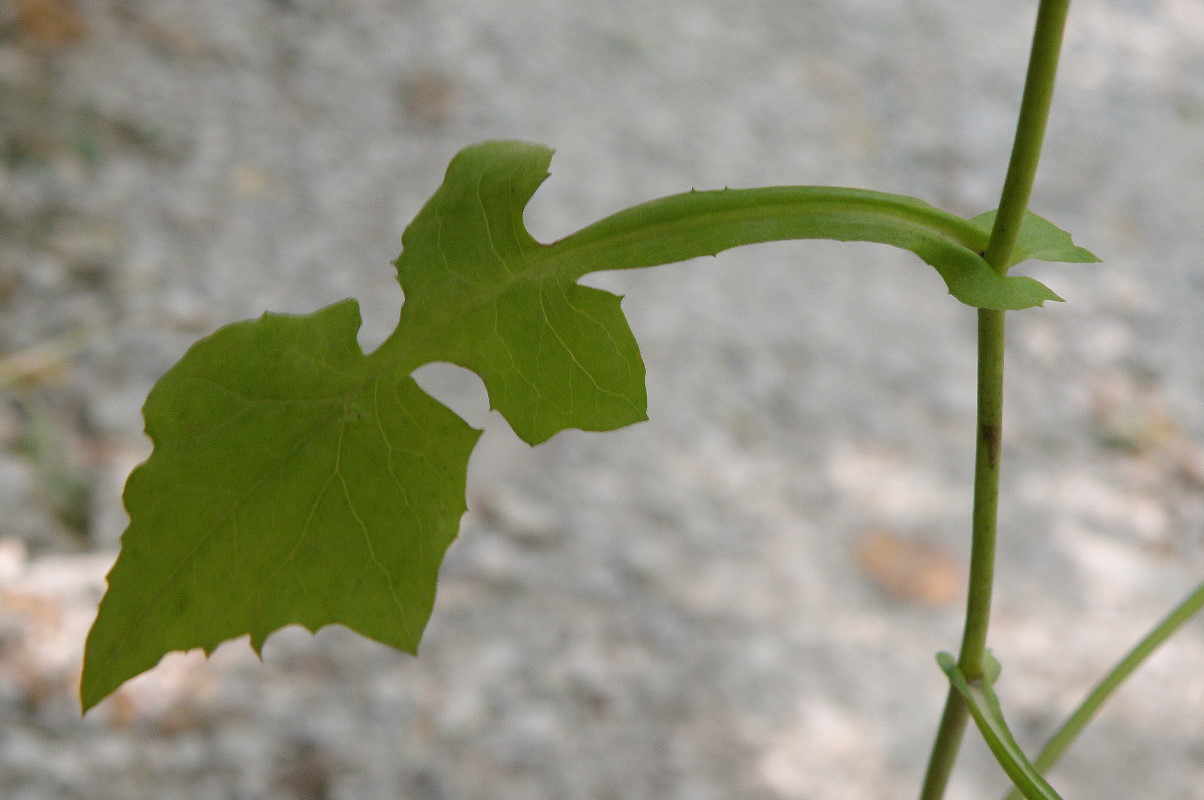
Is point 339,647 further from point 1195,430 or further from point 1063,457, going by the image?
point 1195,430

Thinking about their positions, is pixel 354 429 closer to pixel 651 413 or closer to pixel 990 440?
pixel 990 440

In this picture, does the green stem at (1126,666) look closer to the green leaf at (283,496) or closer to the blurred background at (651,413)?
the green leaf at (283,496)

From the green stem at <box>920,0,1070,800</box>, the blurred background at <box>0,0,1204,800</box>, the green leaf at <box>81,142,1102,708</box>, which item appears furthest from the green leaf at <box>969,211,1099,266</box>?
the blurred background at <box>0,0,1204,800</box>

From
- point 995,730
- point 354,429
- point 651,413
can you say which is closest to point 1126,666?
point 995,730

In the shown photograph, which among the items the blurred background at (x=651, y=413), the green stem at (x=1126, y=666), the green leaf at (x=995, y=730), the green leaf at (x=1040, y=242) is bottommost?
the green leaf at (x=995, y=730)

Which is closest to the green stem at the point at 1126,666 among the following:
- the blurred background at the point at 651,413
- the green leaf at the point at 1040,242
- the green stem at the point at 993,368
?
the green stem at the point at 993,368
